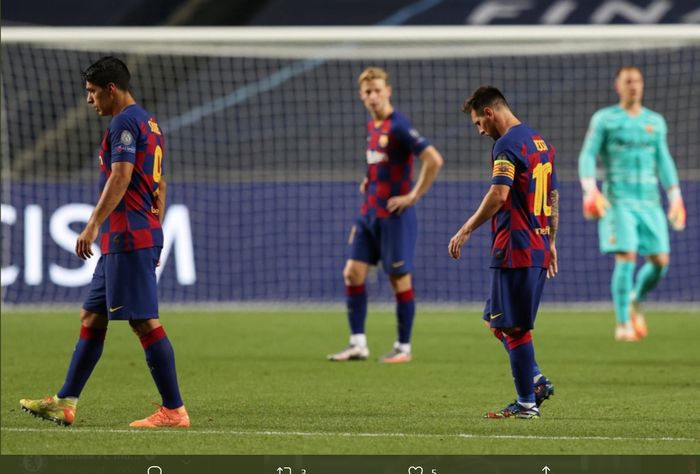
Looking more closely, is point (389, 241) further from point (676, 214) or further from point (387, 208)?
point (676, 214)

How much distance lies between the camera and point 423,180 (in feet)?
30.6

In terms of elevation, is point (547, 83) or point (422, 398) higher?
point (547, 83)

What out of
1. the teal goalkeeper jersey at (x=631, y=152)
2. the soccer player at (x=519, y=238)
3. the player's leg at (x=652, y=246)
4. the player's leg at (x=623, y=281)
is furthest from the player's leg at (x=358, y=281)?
the soccer player at (x=519, y=238)

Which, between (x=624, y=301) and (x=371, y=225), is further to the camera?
(x=624, y=301)

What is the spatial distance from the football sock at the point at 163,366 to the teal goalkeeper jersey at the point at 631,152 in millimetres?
5396

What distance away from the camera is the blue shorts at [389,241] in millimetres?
9445

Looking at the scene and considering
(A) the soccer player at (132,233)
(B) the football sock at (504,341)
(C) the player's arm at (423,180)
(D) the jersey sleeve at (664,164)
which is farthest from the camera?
(D) the jersey sleeve at (664,164)

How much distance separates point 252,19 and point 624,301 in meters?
11.1

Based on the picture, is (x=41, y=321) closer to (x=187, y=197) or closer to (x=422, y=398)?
(x=187, y=197)

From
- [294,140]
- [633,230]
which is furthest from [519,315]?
[294,140]

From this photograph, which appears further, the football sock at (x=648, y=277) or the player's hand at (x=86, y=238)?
the football sock at (x=648, y=277)

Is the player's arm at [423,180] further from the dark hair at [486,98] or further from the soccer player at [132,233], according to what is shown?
the soccer player at [132,233]
